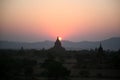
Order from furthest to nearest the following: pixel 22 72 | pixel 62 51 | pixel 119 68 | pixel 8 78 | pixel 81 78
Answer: pixel 62 51 < pixel 119 68 < pixel 22 72 < pixel 81 78 < pixel 8 78

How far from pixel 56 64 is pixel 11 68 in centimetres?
451

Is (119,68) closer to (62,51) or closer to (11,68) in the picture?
(11,68)

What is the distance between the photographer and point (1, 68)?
79.3ft

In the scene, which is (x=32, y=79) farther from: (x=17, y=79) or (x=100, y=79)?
(x=100, y=79)

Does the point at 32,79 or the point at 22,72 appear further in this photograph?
the point at 22,72

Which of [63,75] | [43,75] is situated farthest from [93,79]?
[43,75]

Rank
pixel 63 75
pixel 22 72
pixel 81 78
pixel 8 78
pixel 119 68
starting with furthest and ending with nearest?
1. pixel 119 68
2. pixel 22 72
3. pixel 81 78
4. pixel 63 75
5. pixel 8 78

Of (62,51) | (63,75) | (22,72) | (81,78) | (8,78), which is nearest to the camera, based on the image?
(8,78)

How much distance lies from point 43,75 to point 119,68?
13013 millimetres

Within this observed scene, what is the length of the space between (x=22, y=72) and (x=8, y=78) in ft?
22.8

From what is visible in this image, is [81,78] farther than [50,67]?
Yes

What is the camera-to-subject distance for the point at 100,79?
88.9ft

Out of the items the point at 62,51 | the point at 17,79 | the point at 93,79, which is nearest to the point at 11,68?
the point at 17,79

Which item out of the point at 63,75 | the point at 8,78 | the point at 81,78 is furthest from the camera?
the point at 81,78
